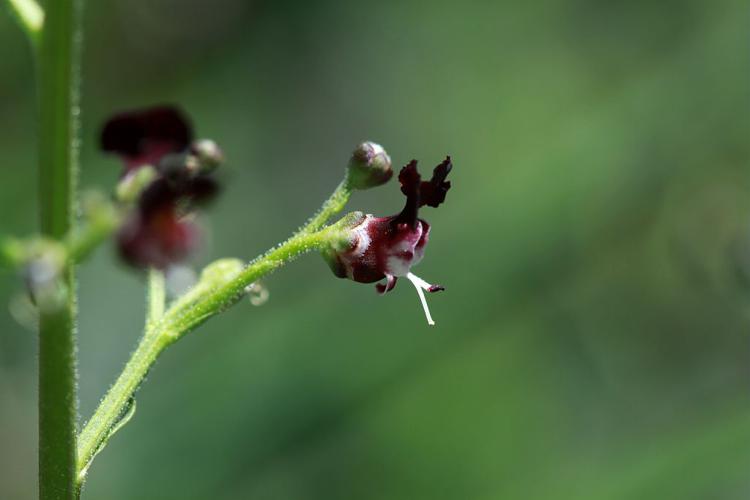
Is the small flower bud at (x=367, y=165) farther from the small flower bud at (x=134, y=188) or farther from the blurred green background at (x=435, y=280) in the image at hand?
the blurred green background at (x=435, y=280)

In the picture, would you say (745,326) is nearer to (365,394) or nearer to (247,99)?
(365,394)

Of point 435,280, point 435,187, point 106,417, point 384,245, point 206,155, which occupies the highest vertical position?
point 435,280

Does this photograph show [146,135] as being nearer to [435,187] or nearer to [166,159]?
[166,159]

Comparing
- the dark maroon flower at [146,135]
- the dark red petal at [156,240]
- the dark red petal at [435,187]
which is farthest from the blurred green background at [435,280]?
the dark red petal at [156,240]

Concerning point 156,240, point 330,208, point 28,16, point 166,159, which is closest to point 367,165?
point 330,208

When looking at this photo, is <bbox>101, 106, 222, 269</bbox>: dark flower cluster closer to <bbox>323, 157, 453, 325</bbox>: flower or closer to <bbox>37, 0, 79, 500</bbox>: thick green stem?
<bbox>37, 0, 79, 500</bbox>: thick green stem
